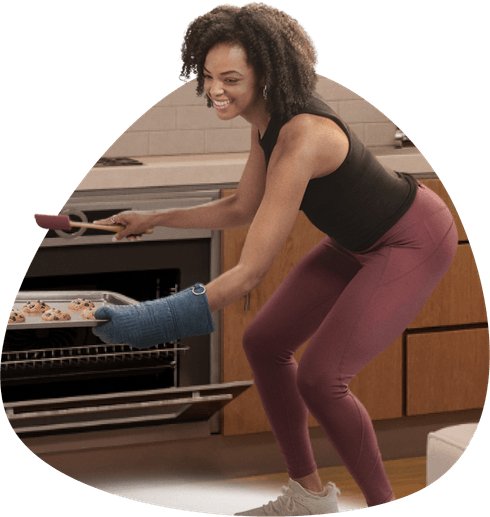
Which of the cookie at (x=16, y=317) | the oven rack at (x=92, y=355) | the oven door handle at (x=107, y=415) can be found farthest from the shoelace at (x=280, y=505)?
the cookie at (x=16, y=317)

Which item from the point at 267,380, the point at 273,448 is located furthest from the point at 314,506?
the point at 267,380

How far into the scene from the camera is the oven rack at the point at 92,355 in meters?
2.41

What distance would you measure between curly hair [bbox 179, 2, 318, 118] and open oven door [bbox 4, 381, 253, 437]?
29.3 inches

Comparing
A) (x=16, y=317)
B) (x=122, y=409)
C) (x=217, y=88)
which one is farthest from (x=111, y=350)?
(x=217, y=88)

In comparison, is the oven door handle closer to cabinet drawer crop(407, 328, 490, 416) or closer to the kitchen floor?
the kitchen floor

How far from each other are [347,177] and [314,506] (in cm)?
81

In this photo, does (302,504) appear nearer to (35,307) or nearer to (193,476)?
(193,476)

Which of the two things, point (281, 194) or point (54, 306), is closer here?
point (281, 194)

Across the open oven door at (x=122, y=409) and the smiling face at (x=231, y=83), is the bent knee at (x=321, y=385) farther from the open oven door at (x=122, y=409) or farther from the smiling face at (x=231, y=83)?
the smiling face at (x=231, y=83)

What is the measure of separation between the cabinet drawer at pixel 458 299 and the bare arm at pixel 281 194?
0.53 metres

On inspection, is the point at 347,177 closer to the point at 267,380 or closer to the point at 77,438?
the point at 267,380

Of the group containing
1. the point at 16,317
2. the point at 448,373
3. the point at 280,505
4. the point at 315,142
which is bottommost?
the point at 280,505

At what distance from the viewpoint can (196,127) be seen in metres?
2.41

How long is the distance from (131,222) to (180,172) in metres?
0.18
